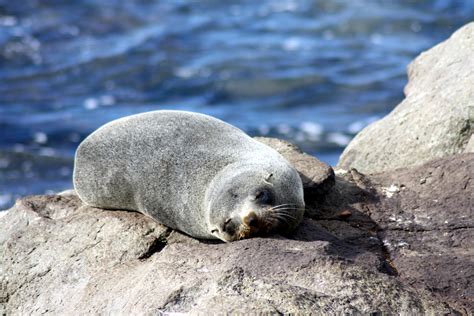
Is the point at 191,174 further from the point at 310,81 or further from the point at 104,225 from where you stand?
the point at 310,81

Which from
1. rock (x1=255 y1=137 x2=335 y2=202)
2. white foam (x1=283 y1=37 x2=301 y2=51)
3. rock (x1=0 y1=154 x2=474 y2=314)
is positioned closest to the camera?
rock (x1=0 y1=154 x2=474 y2=314)

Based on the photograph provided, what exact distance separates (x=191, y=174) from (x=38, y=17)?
49.6 feet

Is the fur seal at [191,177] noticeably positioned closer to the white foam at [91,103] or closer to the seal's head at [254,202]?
the seal's head at [254,202]

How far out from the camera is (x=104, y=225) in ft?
21.9

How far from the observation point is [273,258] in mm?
5406

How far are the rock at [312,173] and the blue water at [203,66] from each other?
5639mm

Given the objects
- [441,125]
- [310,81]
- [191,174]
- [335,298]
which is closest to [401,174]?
[441,125]

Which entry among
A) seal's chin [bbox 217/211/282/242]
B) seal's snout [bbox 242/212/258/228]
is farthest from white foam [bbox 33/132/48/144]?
seal's snout [bbox 242/212/258/228]

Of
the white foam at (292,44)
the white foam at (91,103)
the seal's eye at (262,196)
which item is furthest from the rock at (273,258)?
the white foam at (292,44)

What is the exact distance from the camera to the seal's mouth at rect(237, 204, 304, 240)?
19.3ft

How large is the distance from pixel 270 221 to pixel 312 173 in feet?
3.58

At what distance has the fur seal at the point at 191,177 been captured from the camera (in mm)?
6102

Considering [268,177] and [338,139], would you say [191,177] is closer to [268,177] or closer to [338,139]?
[268,177]

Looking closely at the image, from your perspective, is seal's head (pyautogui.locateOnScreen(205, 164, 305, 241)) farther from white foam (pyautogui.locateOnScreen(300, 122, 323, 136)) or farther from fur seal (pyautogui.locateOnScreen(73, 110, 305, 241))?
white foam (pyautogui.locateOnScreen(300, 122, 323, 136))
